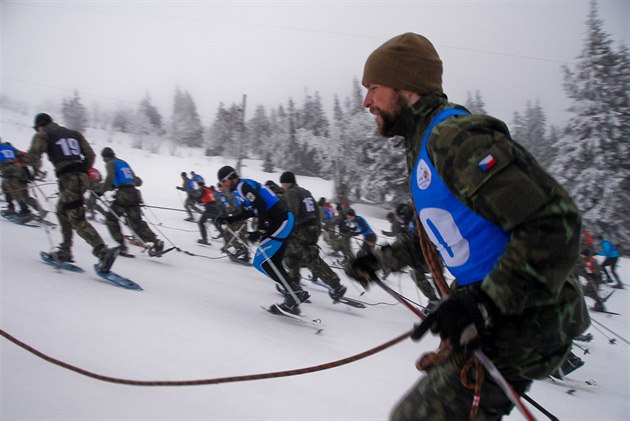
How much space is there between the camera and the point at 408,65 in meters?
1.68

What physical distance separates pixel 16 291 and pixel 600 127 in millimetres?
28890

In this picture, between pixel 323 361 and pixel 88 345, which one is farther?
pixel 323 361

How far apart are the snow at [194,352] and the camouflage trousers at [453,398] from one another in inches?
57.2

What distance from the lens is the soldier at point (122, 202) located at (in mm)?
7988

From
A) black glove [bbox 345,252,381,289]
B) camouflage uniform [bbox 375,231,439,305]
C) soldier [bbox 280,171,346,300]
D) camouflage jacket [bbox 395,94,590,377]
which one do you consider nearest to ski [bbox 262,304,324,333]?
soldier [bbox 280,171,346,300]

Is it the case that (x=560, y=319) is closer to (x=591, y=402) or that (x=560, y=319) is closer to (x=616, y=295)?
(x=591, y=402)

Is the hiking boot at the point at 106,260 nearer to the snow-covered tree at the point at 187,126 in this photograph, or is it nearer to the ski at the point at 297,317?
the ski at the point at 297,317

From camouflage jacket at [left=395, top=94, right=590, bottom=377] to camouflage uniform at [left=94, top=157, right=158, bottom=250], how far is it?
7.96 m

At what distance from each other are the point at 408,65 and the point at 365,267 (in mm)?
1104

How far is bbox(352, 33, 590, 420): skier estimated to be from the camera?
1.19 meters

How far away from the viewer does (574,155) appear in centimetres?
2394

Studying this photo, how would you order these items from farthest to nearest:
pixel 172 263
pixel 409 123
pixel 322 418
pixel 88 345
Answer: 1. pixel 172 263
2. pixel 88 345
3. pixel 322 418
4. pixel 409 123

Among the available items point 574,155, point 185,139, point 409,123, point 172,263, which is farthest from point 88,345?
point 185,139

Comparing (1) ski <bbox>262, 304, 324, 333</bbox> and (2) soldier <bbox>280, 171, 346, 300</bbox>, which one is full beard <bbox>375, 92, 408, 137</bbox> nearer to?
(1) ski <bbox>262, 304, 324, 333</bbox>
